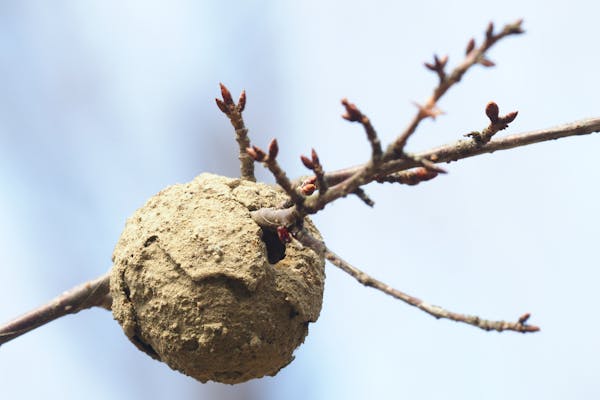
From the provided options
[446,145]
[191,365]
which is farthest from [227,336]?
[446,145]

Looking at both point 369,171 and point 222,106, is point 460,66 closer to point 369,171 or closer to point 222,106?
point 369,171

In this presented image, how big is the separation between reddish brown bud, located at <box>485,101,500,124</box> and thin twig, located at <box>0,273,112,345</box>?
5.56 feet

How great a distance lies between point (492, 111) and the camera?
9.07ft

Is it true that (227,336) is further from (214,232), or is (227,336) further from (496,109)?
(496,109)

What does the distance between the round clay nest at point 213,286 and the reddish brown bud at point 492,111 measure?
0.74 metres

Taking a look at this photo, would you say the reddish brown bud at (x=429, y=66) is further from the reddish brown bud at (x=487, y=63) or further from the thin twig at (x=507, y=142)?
the thin twig at (x=507, y=142)

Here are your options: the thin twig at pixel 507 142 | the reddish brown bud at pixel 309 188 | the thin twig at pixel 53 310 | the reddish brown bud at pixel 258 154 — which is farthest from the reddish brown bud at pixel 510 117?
the thin twig at pixel 53 310

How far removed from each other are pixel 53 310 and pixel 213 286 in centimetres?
121

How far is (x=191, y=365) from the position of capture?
2.70m

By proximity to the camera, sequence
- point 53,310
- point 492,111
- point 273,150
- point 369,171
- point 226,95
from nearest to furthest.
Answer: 1. point 369,171
2. point 273,150
3. point 492,111
4. point 226,95
5. point 53,310

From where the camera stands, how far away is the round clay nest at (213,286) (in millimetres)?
2617

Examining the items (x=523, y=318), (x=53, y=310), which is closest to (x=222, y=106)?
(x=53, y=310)

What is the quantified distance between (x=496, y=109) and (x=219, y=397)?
401 centimetres

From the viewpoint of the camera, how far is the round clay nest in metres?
2.62
